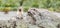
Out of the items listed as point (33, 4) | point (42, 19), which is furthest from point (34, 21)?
point (33, 4)

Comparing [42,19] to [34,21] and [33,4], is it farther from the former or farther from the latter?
[33,4]

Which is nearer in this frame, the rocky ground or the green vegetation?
the rocky ground

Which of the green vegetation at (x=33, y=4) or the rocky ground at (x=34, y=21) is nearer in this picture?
the rocky ground at (x=34, y=21)

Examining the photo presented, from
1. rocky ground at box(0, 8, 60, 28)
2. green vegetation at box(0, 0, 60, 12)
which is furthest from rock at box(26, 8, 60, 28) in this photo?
green vegetation at box(0, 0, 60, 12)

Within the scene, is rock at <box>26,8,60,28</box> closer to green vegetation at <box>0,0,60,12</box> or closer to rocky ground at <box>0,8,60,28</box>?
rocky ground at <box>0,8,60,28</box>

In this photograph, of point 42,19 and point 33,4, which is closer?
point 42,19

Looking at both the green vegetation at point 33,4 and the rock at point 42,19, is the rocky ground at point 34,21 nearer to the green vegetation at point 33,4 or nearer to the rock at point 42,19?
the rock at point 42,19

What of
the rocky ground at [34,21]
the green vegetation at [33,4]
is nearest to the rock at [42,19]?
the rocky ground at [34,21]

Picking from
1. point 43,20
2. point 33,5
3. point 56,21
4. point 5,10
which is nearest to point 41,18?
point 43,20

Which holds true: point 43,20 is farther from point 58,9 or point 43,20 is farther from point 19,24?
point 58,9

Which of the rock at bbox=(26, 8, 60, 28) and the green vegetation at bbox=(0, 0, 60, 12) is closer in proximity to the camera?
the rock at bbox=(26, 8, 60, 28)

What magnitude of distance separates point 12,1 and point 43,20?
8.43ft

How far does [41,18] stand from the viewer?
9.95 ft

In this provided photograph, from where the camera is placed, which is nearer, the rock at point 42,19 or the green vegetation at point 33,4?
the rock at point 42,19
